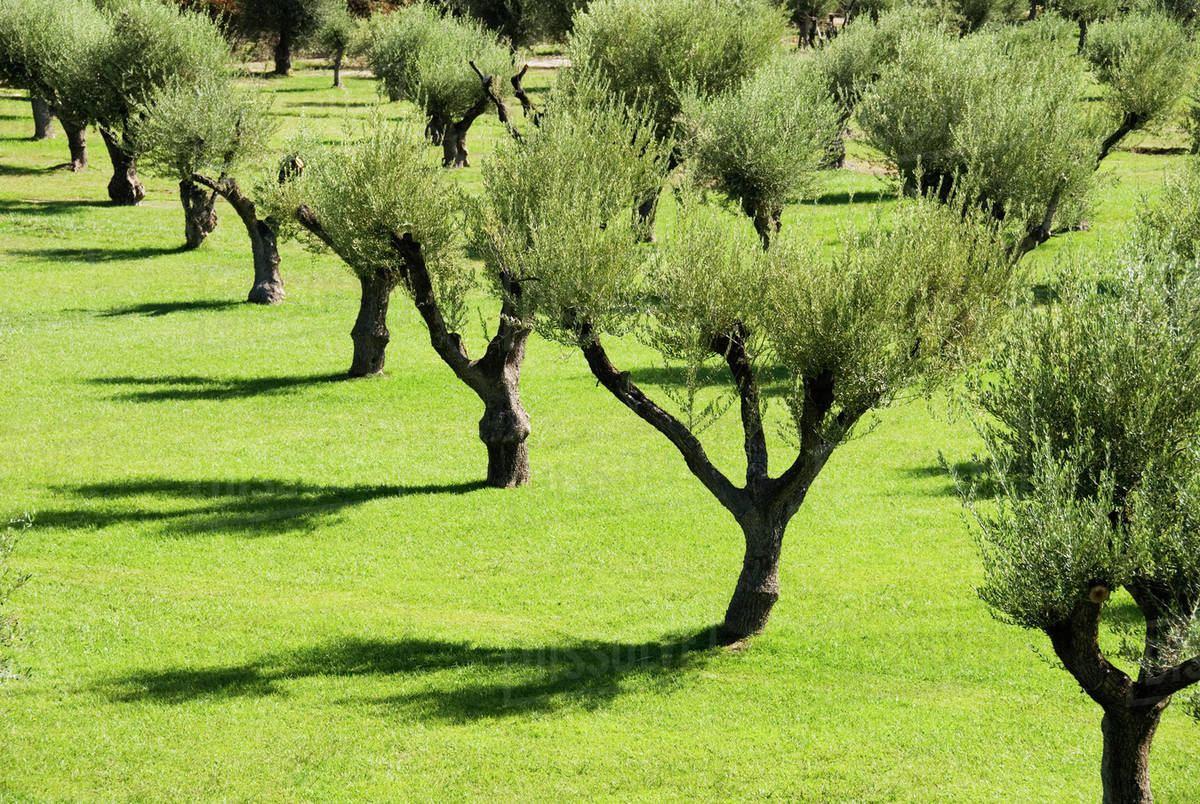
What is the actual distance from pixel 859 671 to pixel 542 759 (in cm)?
621

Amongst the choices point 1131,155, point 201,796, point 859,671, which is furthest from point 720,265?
point 1131,155

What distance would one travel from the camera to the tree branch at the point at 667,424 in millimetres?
23453

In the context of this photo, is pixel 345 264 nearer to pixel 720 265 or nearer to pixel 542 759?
pixel 720 265

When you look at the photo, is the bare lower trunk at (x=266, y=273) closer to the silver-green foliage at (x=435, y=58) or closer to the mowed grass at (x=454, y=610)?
the mowed grass at (x=454, y=610)

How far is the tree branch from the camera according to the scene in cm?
2345

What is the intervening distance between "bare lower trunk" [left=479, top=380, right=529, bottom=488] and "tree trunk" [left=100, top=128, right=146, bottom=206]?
39165 millimetres

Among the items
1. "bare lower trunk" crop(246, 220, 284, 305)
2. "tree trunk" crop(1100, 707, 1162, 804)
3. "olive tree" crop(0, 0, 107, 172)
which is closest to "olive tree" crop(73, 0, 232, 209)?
"olive tree" crop(0, 0, 107, 172)

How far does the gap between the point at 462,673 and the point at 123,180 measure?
1941 inches

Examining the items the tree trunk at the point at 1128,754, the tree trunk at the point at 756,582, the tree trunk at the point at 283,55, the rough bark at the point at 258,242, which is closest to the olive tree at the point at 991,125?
the tree trunk at the point at 756,582

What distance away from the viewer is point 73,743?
64.0 ft

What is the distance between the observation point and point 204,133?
48250 millimetres

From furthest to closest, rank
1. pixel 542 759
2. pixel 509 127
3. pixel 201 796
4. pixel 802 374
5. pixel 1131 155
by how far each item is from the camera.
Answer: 1. pixel 1131 155
2. pixel 509 127
3. pixel 802 374
4. pixel 542 759
5. pixel 201 796

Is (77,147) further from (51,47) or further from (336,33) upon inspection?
(336,33)

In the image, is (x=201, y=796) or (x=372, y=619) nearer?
(x=201, y=796)
